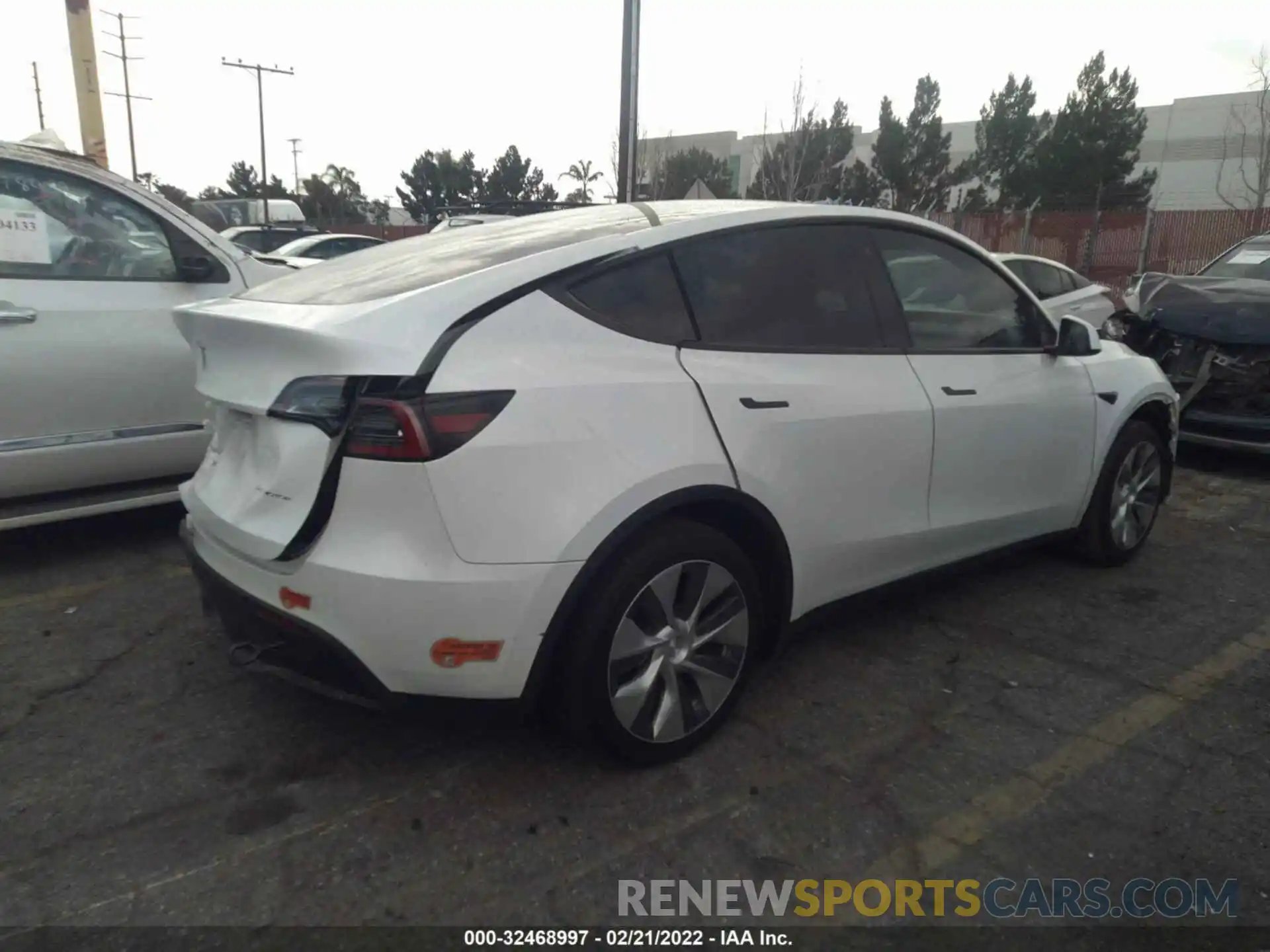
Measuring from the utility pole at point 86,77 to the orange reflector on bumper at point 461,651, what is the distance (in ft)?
23.2

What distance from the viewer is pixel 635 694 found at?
259 cm

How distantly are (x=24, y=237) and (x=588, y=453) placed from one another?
3.04m

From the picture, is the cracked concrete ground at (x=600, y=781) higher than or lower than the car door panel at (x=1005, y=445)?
lower

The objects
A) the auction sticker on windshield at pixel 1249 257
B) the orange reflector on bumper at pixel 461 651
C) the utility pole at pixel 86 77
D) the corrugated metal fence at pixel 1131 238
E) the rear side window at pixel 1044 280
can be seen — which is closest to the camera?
the orange reflector on bumper at pixel 461 651

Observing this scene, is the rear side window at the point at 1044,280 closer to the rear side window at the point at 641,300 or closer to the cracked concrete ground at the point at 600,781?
the cracked concrete ground at the point at 600,781

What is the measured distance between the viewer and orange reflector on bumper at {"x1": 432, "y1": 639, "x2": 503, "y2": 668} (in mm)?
2320

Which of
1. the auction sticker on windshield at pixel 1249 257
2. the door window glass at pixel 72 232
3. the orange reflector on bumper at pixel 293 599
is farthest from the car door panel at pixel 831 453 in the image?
the auction sticker on windshield at pixel 1249 257

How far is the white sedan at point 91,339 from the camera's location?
3.88m

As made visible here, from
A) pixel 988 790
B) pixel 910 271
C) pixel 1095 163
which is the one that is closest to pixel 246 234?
pixel 910 271

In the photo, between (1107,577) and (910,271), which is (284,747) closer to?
(910,271)

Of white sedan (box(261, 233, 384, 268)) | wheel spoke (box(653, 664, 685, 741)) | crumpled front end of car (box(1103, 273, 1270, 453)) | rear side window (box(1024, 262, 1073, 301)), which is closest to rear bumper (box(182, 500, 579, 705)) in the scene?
wheel spoke (box(653, 664, 685, 741))

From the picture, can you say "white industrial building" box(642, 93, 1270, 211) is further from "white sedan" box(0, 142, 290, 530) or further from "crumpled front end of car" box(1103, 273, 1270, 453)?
"white sedan" box(0, 142, 290, 530)

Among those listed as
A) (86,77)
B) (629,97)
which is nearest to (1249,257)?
(629,97)

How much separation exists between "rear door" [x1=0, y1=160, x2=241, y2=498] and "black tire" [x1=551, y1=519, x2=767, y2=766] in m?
2.68
